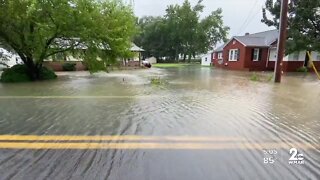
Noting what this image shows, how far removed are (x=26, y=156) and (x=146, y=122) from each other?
2965 millimetres

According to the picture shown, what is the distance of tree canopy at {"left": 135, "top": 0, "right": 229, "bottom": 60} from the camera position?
66938mm

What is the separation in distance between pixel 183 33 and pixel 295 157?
209ft

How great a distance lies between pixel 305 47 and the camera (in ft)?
84.9

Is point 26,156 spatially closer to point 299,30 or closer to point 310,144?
point 310,144

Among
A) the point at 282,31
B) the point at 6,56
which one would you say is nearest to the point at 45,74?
the point at 6,56

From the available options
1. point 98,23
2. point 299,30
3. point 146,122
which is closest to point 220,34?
point 299,30

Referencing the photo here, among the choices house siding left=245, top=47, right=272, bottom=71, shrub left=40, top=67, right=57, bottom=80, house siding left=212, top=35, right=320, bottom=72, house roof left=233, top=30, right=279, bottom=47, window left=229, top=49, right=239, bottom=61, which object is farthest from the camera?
window left=229, top=49, right=239, bottom=61

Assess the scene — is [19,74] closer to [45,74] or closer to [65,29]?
[45,74]

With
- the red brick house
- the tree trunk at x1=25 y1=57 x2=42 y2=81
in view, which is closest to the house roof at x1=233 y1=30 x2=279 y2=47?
the red brick house

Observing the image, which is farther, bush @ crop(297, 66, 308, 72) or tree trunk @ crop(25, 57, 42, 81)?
bush @ crop(297, 66, 308, 72)

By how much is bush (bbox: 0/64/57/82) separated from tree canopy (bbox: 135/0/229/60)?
150 feet

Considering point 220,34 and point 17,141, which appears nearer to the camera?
point 17,141

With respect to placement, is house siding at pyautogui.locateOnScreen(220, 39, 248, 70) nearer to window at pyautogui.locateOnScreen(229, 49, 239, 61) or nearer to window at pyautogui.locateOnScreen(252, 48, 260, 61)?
window at pyautogui.locateOnScreen(229, 49, 239, 61)

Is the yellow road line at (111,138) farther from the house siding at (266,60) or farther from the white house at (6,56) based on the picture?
the house siding at (266,60)
